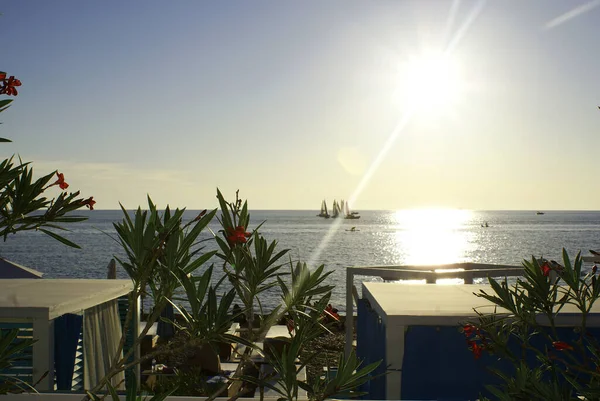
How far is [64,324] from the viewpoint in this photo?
7320mm

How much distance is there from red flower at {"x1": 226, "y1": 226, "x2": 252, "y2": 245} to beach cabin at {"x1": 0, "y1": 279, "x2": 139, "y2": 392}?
Answer: 381 cm

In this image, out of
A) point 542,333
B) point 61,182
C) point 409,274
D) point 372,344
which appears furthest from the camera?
point 409,274

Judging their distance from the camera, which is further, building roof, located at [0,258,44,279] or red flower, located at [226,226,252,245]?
building roof, located at [0,258,44,279]

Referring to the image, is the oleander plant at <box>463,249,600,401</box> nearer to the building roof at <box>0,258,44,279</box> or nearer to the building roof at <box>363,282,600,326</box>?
the building roof at <box>363,282,600,326</box>

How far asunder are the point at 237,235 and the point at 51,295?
4.51 metres

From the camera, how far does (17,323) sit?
5594 millimetres

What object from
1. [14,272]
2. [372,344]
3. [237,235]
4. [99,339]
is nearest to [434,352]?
[372,344]

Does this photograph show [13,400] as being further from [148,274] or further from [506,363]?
[506,363]

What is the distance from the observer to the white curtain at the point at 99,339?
23.6ft

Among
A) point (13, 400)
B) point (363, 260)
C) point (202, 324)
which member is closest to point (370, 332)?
point (13, 400)

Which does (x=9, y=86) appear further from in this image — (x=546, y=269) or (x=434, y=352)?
(x=434, y=352)

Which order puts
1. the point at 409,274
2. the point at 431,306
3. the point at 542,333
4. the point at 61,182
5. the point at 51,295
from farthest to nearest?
the point at 409,274, the point at 51,295, the point at 431,306, the point at 542,333, the point at 61,182

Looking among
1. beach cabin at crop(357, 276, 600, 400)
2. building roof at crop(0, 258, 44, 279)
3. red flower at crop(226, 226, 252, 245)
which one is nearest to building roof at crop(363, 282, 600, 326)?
beach cabin at crop(357, 276, 600, 400)

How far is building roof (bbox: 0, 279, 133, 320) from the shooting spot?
5363mm
